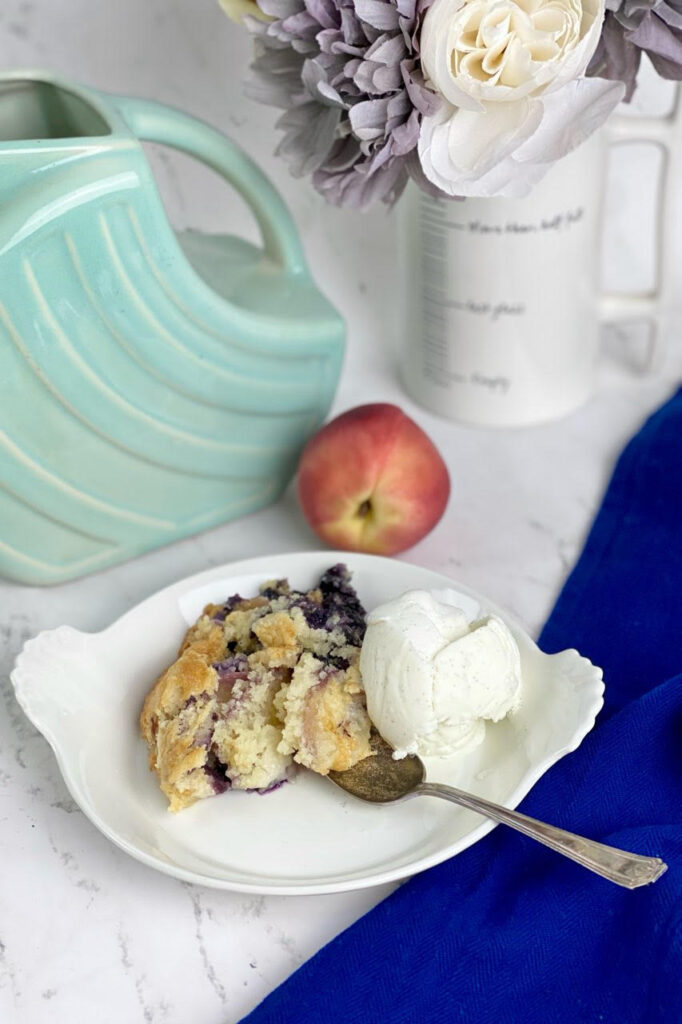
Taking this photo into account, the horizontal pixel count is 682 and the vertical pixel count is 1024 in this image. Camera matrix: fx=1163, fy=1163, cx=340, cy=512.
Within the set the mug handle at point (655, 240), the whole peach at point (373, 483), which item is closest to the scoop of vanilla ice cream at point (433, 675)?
the whole peach at point (373, 483)

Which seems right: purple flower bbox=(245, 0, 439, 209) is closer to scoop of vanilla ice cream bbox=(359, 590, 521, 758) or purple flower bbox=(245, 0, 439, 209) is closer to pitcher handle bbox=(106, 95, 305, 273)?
pitcher handle bbox=(106, 95, 305, 273)

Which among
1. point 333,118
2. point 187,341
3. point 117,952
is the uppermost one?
point 333,118

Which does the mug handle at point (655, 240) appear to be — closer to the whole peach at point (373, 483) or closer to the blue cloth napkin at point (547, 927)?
the whole peach at point (373, 483)

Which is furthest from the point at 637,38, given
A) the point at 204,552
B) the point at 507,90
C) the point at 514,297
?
the point at 204,552

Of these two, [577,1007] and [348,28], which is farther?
[348,28]

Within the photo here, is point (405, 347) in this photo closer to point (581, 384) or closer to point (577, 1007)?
point (581, 384)

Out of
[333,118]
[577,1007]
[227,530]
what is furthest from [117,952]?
[333,118]

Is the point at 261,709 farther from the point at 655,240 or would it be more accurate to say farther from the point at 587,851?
the point at 655,240
